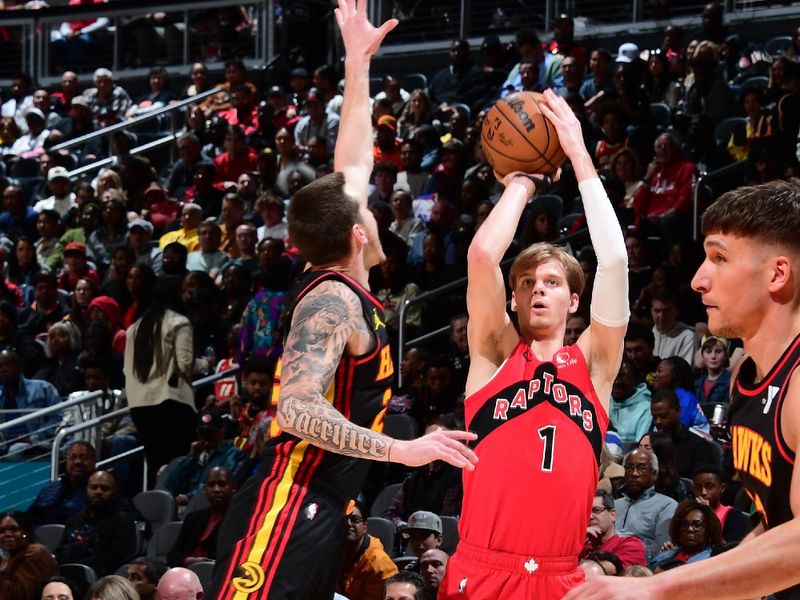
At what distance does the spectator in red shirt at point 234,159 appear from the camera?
14.2 metres

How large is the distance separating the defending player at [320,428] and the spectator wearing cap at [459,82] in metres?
9.54

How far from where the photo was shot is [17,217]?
585 inches

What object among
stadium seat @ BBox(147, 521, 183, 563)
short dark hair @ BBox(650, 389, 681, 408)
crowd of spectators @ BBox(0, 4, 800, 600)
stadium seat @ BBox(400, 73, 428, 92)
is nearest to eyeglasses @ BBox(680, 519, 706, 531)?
crowd of spectators @ BBox(0, 4, 800, 600)

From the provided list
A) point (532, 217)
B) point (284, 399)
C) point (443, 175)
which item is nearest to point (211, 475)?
point (532, 217)

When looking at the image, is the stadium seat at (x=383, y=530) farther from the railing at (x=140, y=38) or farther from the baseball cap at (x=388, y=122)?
the railing at (x=140, y=38)

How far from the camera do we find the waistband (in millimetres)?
4188

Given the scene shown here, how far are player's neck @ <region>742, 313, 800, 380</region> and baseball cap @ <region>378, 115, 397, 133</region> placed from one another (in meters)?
10.1

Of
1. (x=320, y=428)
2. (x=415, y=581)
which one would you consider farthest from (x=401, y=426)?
(x=320, y=428)

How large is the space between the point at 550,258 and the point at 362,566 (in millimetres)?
3349

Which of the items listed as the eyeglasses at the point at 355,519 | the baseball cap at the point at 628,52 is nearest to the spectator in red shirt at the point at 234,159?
the baseball cap at the point at 628,52

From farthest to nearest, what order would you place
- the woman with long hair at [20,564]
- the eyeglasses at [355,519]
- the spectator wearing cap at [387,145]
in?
the spectator wearing cap at [387,145], the woman with long hair at [20,564], the eyeglasses at [355,519]

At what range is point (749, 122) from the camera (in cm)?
1095

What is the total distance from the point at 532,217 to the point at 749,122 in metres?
2.06

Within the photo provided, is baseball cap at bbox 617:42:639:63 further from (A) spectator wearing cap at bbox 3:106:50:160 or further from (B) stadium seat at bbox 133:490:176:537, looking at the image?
(A) spectator wearing cap at bbox 3:106:50:160
